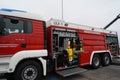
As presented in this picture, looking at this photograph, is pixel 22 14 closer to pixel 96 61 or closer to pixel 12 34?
pixel 12 34

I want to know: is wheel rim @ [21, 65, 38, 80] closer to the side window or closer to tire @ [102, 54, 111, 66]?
the side window

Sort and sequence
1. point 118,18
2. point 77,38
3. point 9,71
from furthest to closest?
1. point 118,18
2. point 77,38
3. point 9,71

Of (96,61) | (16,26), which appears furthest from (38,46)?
(96,61)

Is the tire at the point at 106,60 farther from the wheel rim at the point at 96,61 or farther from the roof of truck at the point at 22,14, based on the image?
the roof of truck at the point at 22,14

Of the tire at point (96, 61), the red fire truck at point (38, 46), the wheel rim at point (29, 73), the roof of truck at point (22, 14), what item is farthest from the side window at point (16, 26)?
the tire at point (96, 61)

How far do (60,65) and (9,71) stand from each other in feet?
8.17

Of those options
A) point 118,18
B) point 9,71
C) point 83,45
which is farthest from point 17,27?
point 118,18

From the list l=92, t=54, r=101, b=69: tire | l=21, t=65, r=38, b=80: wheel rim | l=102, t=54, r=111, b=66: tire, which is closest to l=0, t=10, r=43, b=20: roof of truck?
l=21, t=65, r=38, b=80: wheel rim

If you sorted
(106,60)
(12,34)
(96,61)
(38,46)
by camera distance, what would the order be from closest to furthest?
(12,34) < (38,46) < (96,61) < (106,60)

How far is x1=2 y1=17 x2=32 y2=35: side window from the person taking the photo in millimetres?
4672

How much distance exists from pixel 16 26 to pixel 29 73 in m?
1.90

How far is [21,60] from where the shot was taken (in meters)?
4.93

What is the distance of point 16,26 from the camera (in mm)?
4891

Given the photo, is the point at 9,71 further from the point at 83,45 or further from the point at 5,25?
the point at 83,45
